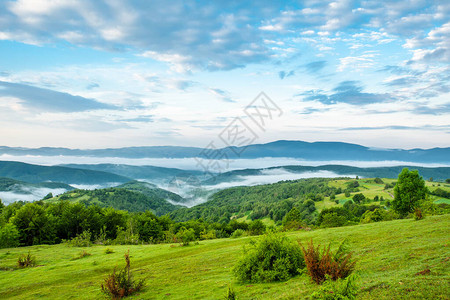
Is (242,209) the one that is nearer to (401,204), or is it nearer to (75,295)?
(401,204)

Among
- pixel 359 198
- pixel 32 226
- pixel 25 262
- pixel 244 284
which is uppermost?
pixel 244 284

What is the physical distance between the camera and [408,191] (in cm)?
4519

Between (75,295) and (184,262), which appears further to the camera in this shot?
(184,262)

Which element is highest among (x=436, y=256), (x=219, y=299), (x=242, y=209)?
(x=436, y=256)

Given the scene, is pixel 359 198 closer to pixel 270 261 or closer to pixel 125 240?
pixel 125 240

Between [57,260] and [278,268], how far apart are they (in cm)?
3293

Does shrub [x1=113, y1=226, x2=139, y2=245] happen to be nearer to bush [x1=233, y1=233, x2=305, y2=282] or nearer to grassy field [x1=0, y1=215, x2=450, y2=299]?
grassy field [x1=0, y1=215, x2=450, y2=299]

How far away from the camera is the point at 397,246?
16.3 metres

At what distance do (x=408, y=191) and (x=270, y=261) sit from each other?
144 feet

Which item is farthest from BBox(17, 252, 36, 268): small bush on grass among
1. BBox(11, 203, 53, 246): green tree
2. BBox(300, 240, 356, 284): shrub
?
BBox(11, 203, 53, 246): green tree

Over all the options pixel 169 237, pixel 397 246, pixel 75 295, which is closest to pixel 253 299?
pixel 397 246

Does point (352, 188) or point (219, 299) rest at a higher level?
point (219, 299)

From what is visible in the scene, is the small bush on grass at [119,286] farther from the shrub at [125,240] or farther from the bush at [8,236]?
the bush at [8,236]

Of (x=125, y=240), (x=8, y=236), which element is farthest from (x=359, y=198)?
(x=8, y=236)
